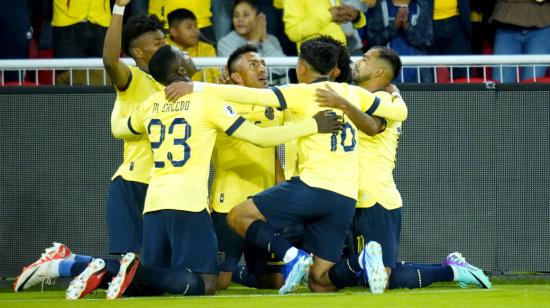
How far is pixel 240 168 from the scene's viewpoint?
11.6 meters

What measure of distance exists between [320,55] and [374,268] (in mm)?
1686

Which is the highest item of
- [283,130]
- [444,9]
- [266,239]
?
[444,9]

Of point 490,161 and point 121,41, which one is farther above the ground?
point 121,41

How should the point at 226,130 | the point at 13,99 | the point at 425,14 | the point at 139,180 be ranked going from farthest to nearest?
1. the point at 425,14
2. the point at 13,99
3. the point at 139,180
4. the point at 226,130

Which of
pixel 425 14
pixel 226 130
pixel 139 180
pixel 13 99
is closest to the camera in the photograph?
pixel 226 130

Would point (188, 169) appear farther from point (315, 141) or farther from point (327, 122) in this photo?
point (327, 122)

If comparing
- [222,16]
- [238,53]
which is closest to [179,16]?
[222,16]

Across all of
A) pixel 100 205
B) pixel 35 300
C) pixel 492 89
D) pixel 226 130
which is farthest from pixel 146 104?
pixel 492 89

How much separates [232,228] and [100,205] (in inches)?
107

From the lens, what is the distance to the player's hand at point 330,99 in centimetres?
1075

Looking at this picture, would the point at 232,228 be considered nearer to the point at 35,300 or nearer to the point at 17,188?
the point at 35,300

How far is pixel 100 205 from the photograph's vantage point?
13.4m

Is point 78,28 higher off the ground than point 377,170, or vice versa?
point 78,28

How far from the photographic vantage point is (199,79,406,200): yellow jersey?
10664 millimetres
